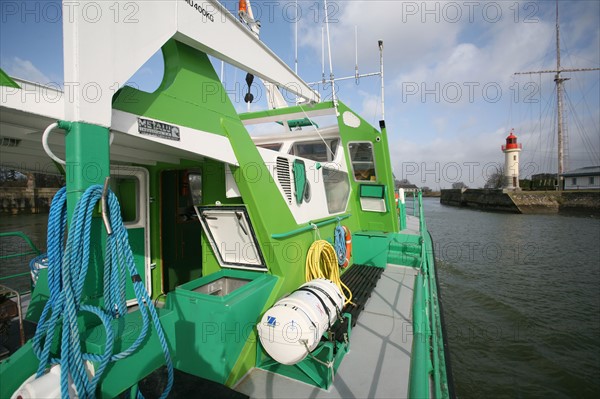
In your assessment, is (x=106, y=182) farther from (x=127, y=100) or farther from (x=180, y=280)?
(x=180, y=280)

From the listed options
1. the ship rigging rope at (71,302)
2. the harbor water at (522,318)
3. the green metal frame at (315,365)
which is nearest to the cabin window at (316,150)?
the green metal frame at (315,365)

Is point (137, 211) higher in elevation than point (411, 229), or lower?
higher

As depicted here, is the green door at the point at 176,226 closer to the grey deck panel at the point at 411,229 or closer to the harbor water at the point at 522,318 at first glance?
the harbor water at the point at 522,318

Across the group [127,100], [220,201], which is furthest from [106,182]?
[220,201]

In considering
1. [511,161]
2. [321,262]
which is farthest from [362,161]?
[511,161]

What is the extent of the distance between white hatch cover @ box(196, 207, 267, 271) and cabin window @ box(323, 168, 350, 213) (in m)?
2.09

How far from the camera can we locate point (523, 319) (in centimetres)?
739

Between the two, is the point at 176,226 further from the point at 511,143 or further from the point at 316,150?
the point at 511,143

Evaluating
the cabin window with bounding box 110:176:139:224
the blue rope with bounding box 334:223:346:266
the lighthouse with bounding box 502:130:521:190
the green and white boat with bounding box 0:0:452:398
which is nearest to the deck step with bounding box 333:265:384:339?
the green and white boat with bounding box 0:0:452:398

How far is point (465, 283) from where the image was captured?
978cm

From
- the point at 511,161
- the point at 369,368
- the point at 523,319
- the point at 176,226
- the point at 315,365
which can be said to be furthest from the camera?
the point at 511,161

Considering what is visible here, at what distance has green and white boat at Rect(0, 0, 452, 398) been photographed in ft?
5.34

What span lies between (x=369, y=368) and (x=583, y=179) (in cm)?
4960

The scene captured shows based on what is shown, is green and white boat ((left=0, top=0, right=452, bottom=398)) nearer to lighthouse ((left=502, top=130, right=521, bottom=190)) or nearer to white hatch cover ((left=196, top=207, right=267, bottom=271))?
white hatch cover ((left=196, top=207, right=267, bottom=271))
